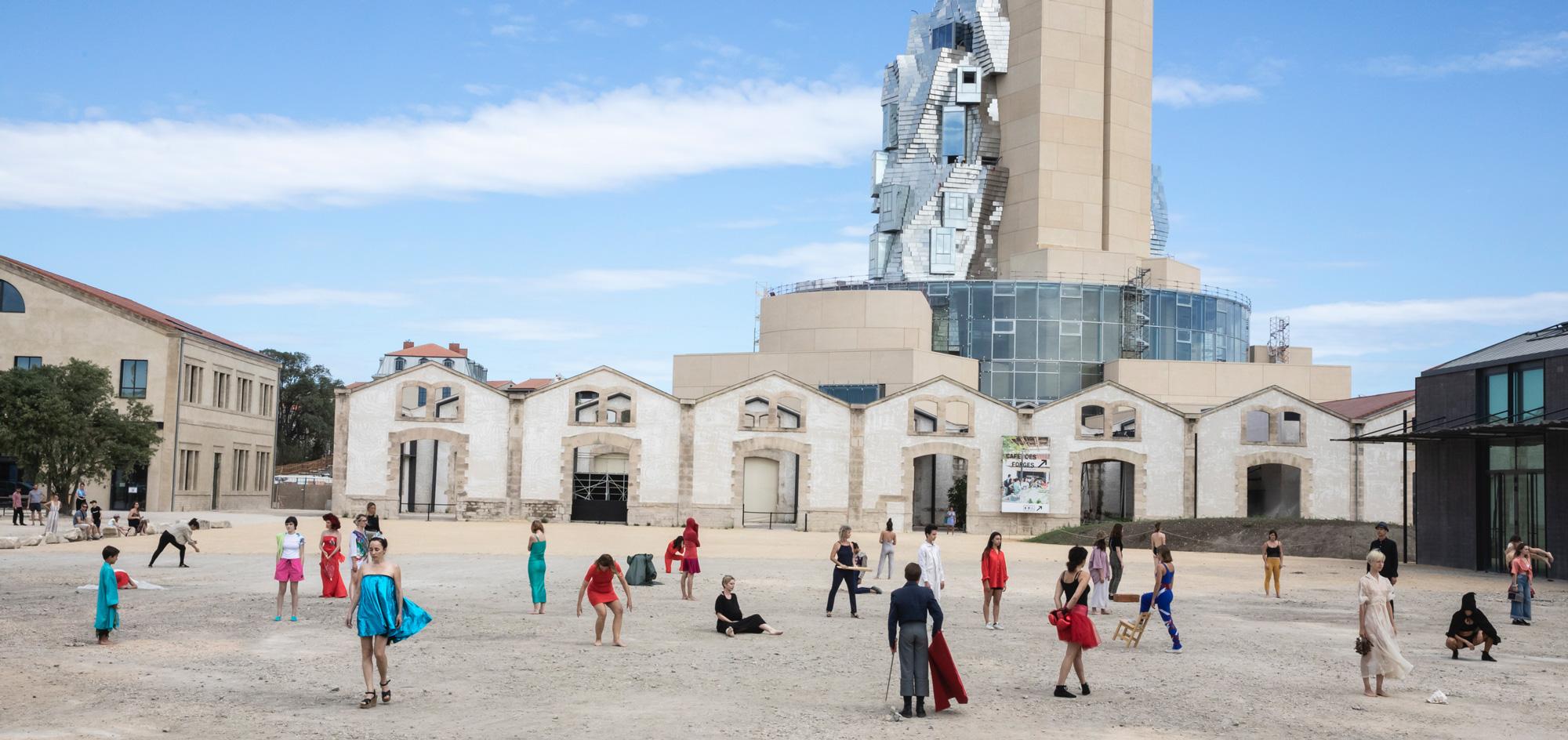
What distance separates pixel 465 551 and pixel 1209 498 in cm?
3229

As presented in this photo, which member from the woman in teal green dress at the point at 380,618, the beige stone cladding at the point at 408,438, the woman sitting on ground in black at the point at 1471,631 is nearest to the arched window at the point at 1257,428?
the beige stone cladding at the point at 408,438

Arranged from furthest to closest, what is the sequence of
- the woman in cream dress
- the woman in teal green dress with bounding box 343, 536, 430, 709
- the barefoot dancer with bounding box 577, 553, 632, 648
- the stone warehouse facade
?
the stone warehouse facade
the barefoot dancer with bounding box 577, 553, 632, 648
the woman in cream dress
the woman in teal green dress with bounding box 343, 536, 430, 709

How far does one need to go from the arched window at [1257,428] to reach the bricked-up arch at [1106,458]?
4427 millimetres

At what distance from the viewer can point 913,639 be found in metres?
13.3

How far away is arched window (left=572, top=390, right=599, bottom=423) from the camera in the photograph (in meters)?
57.7

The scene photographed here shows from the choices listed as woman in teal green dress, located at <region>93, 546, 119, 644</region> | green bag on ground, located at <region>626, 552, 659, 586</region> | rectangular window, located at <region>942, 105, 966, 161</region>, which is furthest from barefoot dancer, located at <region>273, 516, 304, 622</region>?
rectangular window, located at <region>942, 105, 966, 161</region>

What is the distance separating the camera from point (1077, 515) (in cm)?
5669

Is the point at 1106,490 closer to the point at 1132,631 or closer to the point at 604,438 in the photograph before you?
the point at 604,438

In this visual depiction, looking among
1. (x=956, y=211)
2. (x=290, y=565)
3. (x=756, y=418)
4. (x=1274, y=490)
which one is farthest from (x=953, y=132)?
(x=290, y=565)

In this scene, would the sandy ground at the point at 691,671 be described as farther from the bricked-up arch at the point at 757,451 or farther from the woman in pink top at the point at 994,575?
the bricked-up arch at the point at 757,451

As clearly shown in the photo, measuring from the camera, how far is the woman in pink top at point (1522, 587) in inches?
898

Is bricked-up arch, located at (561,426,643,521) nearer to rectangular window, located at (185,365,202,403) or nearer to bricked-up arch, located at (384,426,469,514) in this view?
bricked-up arch, located at (384,426,469,514)

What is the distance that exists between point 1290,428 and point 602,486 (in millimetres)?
29547

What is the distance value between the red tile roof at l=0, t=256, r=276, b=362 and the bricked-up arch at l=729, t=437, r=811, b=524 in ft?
79.0
